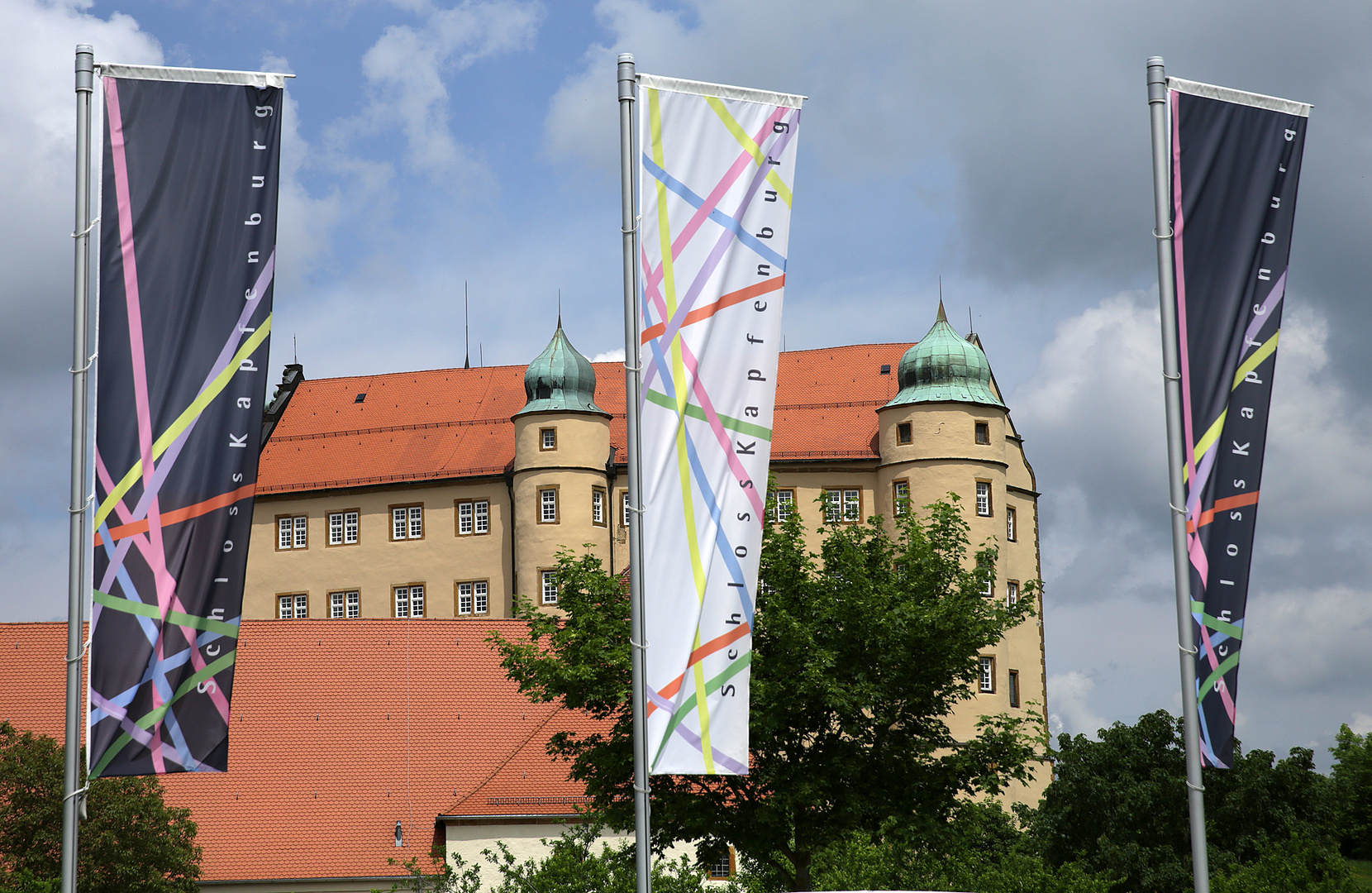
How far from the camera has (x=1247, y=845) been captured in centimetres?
4928

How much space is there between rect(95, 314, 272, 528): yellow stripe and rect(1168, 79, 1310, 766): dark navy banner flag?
770cm

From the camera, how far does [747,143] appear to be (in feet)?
44.9

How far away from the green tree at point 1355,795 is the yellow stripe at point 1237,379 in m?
57.9

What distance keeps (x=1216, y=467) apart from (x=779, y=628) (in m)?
16.6

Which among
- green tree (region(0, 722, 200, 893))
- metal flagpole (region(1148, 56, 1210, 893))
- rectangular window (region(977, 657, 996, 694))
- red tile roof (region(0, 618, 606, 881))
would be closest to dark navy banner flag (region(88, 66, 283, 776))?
metal flagpole (region(1148, 56, 1210, 893))

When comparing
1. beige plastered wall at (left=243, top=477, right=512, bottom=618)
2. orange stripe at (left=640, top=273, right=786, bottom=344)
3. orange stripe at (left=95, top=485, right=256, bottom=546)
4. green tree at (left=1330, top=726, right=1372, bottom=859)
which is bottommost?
green tree at (left=1330, top=726, right=1372, bottom=859)

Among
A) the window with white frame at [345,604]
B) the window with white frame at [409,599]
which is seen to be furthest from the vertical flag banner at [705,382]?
the window with white frame at [345,604]

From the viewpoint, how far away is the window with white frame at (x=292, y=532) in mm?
67500

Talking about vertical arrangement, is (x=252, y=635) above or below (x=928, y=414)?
below

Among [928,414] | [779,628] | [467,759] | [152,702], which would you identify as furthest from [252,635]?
[152,702]

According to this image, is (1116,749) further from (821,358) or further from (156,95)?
(156,95)

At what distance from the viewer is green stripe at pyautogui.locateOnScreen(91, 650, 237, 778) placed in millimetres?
11734

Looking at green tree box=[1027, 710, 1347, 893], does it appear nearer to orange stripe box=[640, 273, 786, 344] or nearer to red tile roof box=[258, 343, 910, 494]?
red tile roof box=[258, 343, 910, 494]

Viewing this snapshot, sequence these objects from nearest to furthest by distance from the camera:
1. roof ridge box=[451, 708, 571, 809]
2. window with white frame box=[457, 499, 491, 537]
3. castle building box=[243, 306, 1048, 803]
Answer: roof ridge box=[451, 708, 571, 809], castle building box=[243, 306, 1048, 803], window with white frame box=[457, 499, 491, 537]
